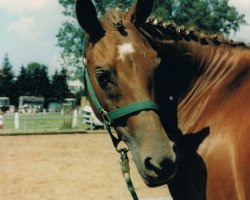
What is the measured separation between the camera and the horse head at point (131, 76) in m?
2.45

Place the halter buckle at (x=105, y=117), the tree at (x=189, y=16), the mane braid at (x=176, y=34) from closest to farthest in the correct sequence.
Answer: the halter buckle at (x=105, y=117)
the mane braid at (x=176, y=34)
the tree at (x=189, y=16)

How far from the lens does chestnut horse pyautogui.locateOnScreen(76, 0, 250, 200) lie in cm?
249

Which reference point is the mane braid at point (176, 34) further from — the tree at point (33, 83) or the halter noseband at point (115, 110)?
the tree at point (33, 83)

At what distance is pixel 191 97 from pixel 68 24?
4506 cm

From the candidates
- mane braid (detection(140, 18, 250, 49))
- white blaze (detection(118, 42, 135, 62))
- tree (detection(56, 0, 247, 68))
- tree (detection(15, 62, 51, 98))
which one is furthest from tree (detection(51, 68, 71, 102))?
white blaze (detection(118, 42, 135, 62))

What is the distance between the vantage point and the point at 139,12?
115 inches

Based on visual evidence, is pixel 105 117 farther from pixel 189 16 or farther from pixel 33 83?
pixel 33 83

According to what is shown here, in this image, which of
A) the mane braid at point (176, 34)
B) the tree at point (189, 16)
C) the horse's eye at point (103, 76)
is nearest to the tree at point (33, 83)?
the tree at point (189, 16)

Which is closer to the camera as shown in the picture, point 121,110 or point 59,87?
point 121,110

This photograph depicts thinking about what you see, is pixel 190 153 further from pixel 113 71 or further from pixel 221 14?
pixel 221 14

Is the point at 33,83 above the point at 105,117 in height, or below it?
below

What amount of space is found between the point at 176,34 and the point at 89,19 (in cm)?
71

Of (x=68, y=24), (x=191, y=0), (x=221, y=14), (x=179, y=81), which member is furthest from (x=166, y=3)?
(x=179, y=81)

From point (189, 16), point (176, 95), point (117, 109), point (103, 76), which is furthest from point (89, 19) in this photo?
point (189, 16)
